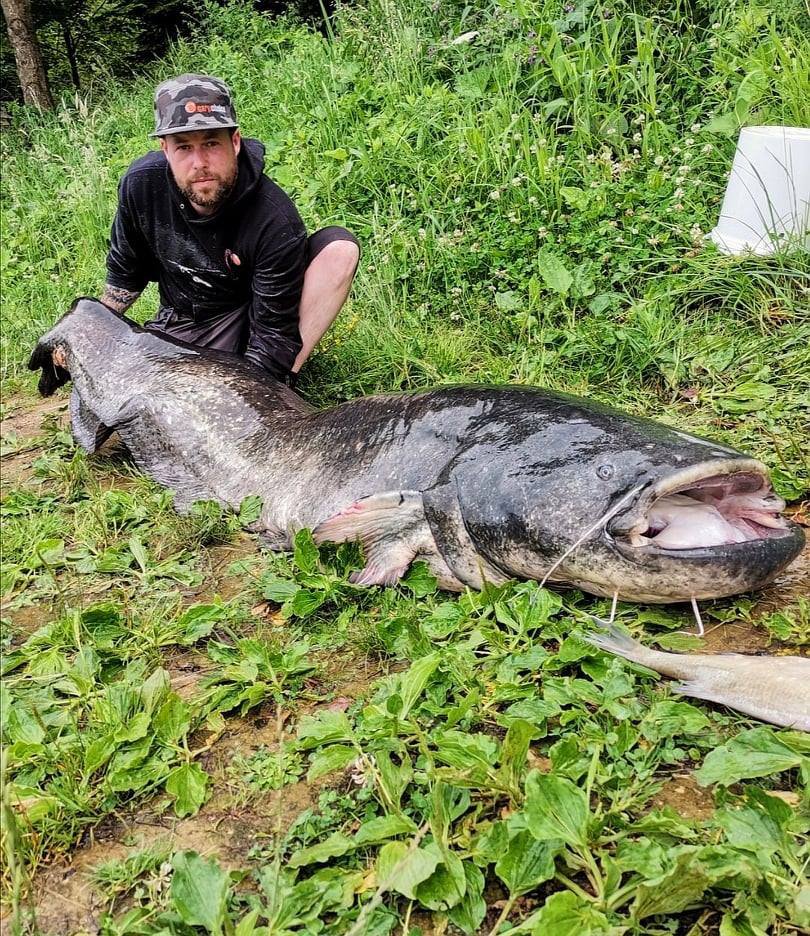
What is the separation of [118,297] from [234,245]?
88cm

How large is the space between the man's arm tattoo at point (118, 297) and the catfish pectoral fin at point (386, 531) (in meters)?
2.50

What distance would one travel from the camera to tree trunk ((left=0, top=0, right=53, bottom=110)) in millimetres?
10453

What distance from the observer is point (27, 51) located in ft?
34.7

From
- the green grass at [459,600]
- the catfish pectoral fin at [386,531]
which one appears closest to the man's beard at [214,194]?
the green grass at [459,600]

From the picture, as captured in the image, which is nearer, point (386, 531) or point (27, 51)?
point (386, 531)

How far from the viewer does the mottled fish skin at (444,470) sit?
2074 millimetres

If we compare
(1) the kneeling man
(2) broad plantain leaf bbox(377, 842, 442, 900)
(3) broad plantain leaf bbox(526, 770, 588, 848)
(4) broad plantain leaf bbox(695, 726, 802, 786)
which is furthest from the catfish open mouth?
(1) the kneeling man

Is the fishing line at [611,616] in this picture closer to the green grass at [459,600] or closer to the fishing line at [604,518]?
the green grass at [459,600]

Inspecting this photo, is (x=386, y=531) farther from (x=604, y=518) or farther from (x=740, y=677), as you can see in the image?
(x=740, y=677)

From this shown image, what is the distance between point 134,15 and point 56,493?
37.6 feet

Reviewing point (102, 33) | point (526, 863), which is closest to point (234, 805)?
point (526, 863)

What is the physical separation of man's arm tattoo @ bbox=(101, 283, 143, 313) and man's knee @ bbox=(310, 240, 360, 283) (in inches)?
42.6

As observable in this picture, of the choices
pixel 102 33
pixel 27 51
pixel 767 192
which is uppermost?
pixel 102 33

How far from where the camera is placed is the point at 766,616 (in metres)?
2.12
